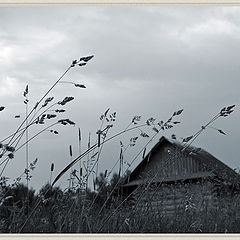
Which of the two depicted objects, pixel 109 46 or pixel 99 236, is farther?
pixel 109 46

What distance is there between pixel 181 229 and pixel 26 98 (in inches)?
33.8

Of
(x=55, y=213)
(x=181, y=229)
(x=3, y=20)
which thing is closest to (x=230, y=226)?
(x=181, y=229)

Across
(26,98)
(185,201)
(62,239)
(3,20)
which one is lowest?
(62,239)

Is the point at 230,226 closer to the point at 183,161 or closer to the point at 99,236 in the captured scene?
the point at 99,236

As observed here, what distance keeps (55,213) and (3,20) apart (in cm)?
125

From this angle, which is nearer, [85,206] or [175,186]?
[85,206]

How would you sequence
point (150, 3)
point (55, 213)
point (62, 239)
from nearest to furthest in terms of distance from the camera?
point (62, 239), point (150, 3), point (55, 213)

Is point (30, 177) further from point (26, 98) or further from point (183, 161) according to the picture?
point (183, 161)

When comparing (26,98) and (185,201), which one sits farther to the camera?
(185,201)

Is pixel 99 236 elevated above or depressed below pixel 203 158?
below

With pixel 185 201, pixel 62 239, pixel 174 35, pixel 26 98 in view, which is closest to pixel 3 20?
pixel 26 98

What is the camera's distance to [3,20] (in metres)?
2.79

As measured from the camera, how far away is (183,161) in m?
10.9

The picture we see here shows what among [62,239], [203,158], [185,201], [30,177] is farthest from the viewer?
[203,158]
